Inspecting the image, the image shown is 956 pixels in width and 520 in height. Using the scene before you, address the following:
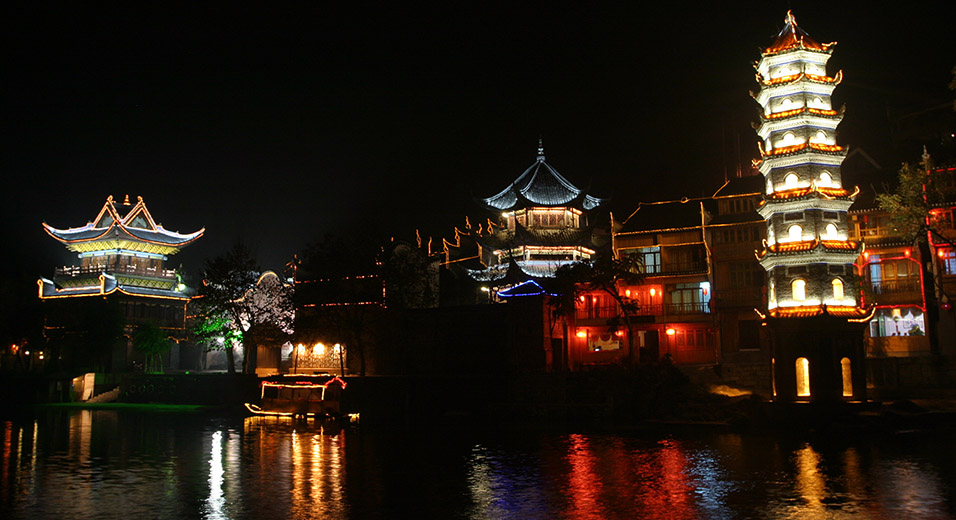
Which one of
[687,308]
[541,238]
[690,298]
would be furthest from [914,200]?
[541,238]

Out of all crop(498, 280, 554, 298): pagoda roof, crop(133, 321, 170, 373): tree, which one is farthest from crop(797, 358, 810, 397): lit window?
crop(133, 321, 170, 373): tree

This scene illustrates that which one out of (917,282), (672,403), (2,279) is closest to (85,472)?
(672,403)

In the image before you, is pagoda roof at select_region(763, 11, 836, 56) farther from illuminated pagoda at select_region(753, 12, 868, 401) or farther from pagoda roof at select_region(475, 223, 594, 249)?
pagoda roof at select_region(475, 223, 594, 249)

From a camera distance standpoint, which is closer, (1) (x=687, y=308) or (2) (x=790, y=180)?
(2) (x=790, y=180)

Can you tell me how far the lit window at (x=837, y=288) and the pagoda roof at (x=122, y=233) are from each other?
57165mm

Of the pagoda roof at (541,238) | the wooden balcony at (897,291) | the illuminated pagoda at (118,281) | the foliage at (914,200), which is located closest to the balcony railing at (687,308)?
the pagoda roof at (541,238)

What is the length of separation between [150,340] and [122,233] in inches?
468

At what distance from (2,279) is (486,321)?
168 ft

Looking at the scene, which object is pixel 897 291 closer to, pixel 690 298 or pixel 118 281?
pixel 690 298

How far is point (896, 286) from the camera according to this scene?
44.9 metres

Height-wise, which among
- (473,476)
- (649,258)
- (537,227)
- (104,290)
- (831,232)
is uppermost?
(537,227)

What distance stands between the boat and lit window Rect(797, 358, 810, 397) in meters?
22.0

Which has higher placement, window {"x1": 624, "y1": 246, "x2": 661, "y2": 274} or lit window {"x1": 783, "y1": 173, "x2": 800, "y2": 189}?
lit window {"x1": 783, "y1": 173, "x2": 800, "y2": 189}

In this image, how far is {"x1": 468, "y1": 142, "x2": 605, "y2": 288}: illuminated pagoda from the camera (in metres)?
54.6
